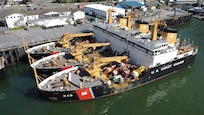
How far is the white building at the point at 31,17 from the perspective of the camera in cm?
3956

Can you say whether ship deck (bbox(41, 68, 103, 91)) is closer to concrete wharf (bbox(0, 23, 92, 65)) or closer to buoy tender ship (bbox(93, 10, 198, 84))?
buoy tender ship (bbox(93, 10, 198, 84))

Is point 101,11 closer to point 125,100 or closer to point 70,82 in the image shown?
point 70,82

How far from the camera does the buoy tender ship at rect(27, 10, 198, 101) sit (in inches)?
773

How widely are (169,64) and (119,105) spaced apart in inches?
361

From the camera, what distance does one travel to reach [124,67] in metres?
23.2

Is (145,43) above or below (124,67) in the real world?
above

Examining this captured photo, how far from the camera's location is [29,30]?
3722cm

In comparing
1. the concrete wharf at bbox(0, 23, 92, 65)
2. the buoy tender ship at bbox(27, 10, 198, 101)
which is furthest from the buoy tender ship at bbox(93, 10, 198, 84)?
the concrete wharf at bbox(0, 23, 92, 65)

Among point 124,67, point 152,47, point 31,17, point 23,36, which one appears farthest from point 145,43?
point 31,17

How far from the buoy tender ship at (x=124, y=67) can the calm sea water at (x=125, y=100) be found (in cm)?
91

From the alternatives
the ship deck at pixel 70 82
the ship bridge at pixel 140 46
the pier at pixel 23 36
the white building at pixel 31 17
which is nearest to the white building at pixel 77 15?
the white building at pixel 31 17

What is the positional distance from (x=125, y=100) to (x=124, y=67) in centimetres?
419

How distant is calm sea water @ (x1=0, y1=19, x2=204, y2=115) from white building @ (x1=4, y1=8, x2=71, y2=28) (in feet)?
57.3

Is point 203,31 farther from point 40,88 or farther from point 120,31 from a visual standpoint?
point 40,88
